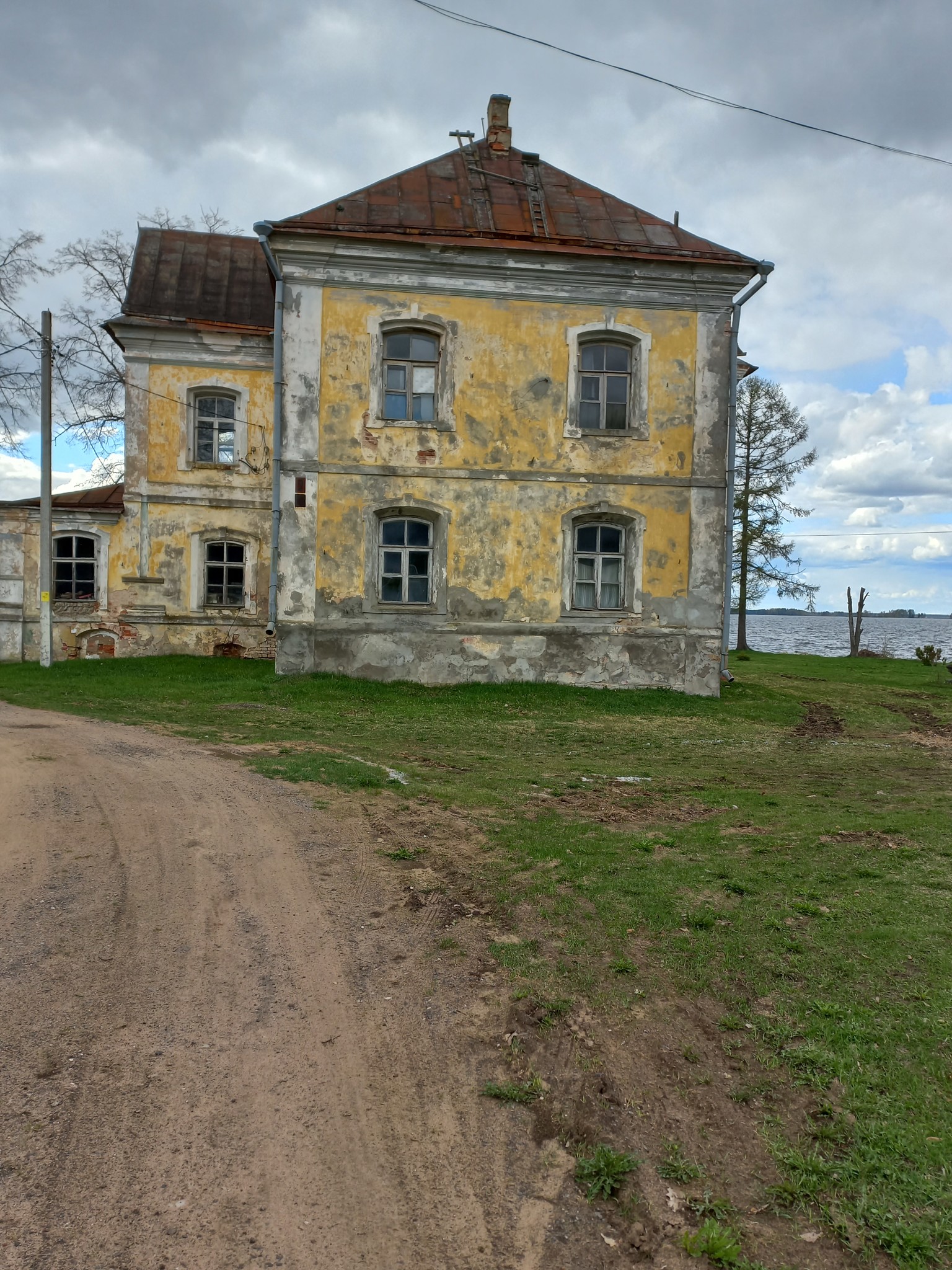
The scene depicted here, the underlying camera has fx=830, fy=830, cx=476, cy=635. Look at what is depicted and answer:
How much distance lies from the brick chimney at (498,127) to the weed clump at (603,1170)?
19.2 metres

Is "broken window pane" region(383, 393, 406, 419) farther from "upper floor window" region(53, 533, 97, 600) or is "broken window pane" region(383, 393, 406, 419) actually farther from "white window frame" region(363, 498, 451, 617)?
"upper floor window" region(53, 533, 97, 600)

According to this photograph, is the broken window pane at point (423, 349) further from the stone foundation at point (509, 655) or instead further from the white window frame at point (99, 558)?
the white window frame at point (99, 558)

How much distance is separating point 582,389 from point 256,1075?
14.7 meters

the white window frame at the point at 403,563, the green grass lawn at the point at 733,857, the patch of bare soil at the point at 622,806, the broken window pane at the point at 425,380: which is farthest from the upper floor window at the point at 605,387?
the patch of bare soil at the point at 622,806

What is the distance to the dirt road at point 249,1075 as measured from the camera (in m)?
2.54

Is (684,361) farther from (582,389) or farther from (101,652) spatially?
(101,652)

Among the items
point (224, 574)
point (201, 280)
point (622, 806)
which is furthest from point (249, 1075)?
point (201, 280)

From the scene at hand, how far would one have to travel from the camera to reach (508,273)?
1561 cm

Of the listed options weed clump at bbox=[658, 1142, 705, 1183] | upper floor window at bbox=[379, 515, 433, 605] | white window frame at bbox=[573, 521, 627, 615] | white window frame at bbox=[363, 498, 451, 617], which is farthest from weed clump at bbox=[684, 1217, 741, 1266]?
white window frame at bbox=[573, 521, 627, 615]

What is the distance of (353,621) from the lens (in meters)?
15.6

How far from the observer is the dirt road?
8.34 feet

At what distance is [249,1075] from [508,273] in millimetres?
15061

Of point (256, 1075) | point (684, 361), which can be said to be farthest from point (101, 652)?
point (256, 1075)

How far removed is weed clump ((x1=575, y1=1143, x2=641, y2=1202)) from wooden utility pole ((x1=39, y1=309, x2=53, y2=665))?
17.5m
